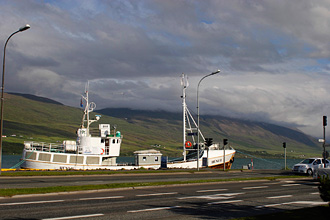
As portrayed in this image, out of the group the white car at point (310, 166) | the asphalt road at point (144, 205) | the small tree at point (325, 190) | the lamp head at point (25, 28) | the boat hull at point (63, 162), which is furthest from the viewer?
the boat hull at point (63, 162)

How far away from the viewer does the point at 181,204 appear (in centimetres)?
1722

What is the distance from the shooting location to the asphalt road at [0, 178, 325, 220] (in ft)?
46.2

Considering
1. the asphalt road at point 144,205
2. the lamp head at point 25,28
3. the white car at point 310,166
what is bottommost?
the asphalt road at point 144,205

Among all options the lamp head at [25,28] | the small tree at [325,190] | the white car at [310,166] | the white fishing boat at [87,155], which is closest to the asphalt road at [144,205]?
the small tree at [325,190]

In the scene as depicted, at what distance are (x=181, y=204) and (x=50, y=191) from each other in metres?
7.10

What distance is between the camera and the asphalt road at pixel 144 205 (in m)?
14.1

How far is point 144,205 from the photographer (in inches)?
656

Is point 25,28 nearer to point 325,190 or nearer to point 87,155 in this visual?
point 325,190

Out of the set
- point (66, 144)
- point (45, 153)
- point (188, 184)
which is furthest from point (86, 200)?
point (66, 144)

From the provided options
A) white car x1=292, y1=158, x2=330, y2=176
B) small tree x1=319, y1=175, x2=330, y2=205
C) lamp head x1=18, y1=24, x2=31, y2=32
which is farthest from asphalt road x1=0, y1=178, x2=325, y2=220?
white car x1=292, y1=158, x2=330, y2=176

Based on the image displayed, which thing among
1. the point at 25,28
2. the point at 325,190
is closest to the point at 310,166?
the point at 25,28

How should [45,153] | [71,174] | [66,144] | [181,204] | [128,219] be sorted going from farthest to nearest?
[66,144], [45,153], [71,174], [181,204], [128,219]

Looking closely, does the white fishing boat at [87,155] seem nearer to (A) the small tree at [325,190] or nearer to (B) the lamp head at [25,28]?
(B) the lamp head at [25,28]

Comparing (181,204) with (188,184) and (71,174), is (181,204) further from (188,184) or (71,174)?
(71,174)
